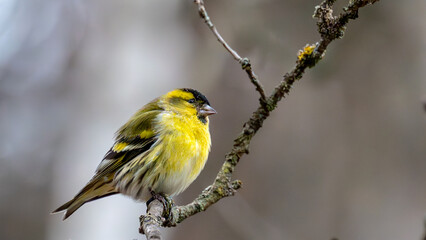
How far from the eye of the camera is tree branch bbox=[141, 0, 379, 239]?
7.39 ft

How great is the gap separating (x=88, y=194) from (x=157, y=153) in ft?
2.22

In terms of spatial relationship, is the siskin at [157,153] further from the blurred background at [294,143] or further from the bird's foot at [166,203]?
the blurred background at [294,143]

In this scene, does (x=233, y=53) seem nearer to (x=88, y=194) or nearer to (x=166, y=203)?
(x=166, y=203)

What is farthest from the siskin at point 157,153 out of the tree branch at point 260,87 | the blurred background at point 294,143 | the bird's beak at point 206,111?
the blurred background at point 294,143

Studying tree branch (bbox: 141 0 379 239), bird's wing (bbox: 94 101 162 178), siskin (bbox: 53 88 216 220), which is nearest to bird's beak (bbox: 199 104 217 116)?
siskin (bbox: 53 88 216 220)

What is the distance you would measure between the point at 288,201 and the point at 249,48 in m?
1.75

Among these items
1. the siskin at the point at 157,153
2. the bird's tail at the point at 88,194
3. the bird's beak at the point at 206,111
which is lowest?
the bird's tail at the point at 88,194

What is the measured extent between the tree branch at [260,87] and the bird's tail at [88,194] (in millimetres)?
Result: 849

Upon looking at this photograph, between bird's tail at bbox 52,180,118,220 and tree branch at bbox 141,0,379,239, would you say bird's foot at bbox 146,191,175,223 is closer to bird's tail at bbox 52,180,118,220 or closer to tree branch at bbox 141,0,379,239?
tree branch at bbox 141,0,379,239

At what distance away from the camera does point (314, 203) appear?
482 centimetres

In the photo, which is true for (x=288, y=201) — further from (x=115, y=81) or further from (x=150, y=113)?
(x=115, y=81)

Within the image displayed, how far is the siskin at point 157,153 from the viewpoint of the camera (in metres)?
3.50

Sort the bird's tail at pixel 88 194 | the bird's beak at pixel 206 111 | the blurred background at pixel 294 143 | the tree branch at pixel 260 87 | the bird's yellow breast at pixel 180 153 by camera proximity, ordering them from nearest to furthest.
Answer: the tree branch at pixel 260 87 < the bird's yellow breast at pixel 180 153 < the bird's tail at pixel 88 194 < the bird's beak at pixel 206 111 < the blurred background at pixel 294 143

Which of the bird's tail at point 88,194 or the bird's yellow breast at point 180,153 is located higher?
the bird's yellow breast at point 180,153
